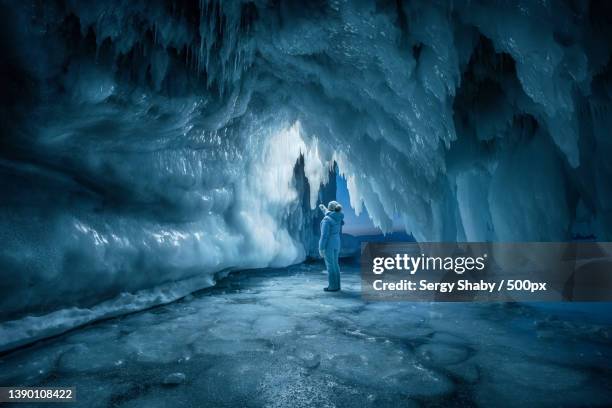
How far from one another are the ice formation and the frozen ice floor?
117 centimetres

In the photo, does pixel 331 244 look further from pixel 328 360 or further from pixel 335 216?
pixel 328 360

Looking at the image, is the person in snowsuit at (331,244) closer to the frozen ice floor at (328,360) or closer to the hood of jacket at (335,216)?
the hood of jacket at (335,216)

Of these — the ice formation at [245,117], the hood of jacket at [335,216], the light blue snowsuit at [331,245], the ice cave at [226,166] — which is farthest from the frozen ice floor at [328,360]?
the hood of jacket at [335,216]

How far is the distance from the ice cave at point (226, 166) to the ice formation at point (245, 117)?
2 cm

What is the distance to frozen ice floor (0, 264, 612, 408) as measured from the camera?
1.80m

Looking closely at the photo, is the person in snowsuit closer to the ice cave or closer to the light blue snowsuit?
the light blue snowsuit

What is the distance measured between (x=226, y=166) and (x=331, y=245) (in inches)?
91.8

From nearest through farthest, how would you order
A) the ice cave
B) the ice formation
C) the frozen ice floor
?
the frozen ice floor, the ice cave, the ice formation

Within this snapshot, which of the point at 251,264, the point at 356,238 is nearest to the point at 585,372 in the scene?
the point at 251,264

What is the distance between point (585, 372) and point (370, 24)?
330cm

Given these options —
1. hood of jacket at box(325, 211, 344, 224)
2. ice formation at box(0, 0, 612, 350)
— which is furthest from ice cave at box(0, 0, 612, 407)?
hood of jacket at box(325, 211, 344, 224)

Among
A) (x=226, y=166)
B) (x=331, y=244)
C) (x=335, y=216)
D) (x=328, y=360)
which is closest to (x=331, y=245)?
(x=331, y=244)

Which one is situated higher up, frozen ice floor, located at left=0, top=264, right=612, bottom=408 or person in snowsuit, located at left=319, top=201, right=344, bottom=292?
person in snowsuit, located at left=319, top=201, right=344, bottom=292

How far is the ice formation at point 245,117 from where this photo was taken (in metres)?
2.89
